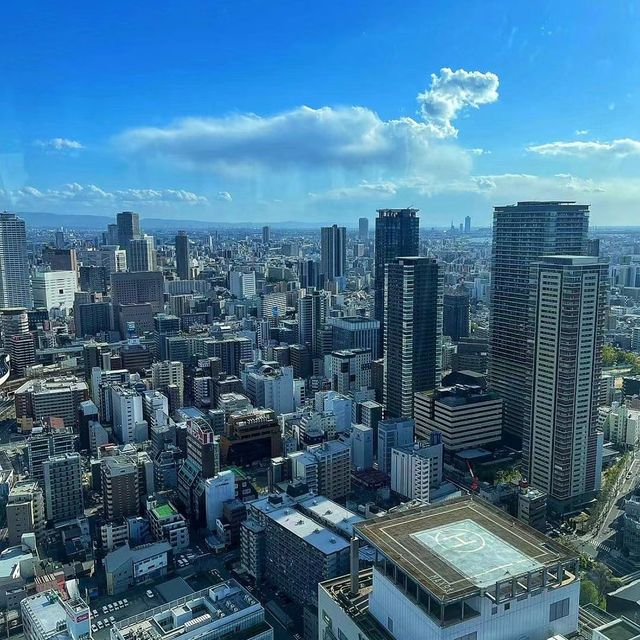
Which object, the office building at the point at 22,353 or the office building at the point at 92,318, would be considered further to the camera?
the office building at the point at 92,318

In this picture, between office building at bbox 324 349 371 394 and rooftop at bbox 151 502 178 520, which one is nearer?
rooftop at bbox 151 502 178 520

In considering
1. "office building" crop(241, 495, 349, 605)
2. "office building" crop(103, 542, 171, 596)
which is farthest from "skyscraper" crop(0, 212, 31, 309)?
"office building" crop(241, 495, 349, 605)

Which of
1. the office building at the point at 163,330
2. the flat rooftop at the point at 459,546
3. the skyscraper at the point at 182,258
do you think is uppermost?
the skyscraper at the point at 182,258

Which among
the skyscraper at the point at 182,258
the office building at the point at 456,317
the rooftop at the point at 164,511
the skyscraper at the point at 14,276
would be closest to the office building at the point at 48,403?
the rooftop at the point at 164,511

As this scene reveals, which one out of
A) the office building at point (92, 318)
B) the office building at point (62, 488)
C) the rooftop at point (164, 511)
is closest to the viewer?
the rooftop at point (164, 511)

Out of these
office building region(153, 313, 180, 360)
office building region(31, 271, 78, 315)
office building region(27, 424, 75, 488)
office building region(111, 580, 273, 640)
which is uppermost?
office building region(31, 271, 78, 315)

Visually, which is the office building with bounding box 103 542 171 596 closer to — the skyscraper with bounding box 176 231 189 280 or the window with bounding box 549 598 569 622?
the window with bounding box 549 598 569 622

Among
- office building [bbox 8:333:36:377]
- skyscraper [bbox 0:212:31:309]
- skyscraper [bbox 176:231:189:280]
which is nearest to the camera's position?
office building [bbox 8:333:36:377]

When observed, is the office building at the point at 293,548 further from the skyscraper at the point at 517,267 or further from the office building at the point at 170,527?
the skyscraper at the point at 517,267
